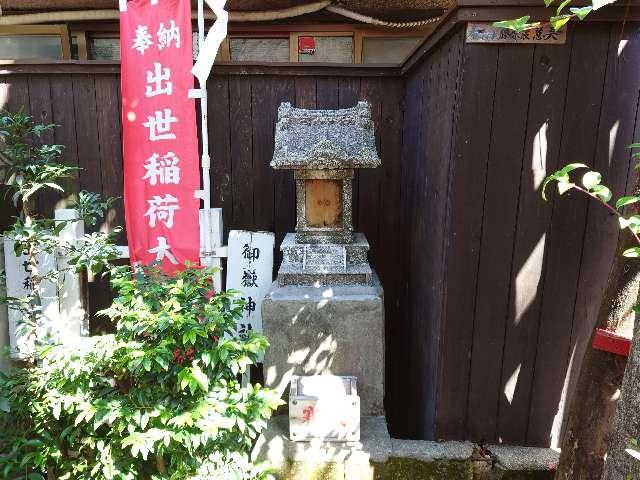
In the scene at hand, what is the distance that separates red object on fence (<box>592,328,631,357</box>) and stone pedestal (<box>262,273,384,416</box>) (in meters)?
1.36

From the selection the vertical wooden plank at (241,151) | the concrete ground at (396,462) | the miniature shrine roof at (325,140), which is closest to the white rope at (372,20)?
the vertical wooden plank at (241,151)

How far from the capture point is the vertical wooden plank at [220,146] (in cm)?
423

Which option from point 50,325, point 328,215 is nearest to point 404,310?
point 328,215

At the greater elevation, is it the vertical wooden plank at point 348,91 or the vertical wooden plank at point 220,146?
the vertical wooden plank at point 348,91

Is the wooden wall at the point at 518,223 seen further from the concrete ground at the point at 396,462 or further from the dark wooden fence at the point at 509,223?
the concrete ground at the point at 396,462

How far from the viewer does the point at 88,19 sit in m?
4.68

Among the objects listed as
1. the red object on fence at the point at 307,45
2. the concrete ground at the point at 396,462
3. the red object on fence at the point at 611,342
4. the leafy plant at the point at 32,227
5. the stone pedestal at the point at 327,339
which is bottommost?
the concrete ground at the point at 396,462

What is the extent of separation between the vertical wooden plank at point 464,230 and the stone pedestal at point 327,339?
0.48 m

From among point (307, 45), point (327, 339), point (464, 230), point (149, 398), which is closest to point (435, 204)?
point (464, 230)

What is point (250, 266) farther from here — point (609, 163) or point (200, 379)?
point (609, 163)

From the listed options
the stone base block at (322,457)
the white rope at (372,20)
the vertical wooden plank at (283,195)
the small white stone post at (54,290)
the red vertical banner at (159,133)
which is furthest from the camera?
the white rope at (372,20)

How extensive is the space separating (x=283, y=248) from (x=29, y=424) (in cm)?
200

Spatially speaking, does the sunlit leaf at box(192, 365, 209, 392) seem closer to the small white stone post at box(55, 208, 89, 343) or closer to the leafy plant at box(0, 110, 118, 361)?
the leafy plant at box(0, 110, 118, 361)

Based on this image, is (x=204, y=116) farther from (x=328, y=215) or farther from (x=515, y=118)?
(x=515, y=118)
